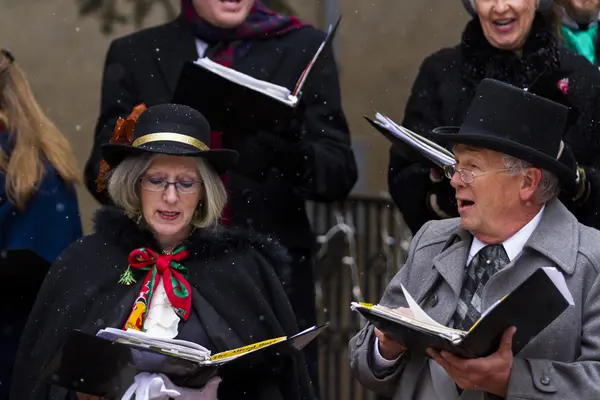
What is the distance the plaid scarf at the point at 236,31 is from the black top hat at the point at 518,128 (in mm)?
1909

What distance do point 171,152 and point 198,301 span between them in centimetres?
55

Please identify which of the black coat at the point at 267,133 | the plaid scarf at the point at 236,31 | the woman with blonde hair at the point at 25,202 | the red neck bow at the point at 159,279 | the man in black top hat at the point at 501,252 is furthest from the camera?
the plaid scarf at the point at 236,31

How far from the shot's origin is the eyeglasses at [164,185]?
17.3 feet

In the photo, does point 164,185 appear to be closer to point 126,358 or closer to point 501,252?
point 126,358

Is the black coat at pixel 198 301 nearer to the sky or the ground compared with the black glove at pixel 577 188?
nearer to the ground

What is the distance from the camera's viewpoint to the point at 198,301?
5262 mm

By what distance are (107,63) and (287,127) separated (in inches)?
43.6

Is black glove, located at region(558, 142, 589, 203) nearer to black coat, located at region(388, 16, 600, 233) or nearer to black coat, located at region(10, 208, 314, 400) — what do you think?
black coat, located at region(388, 16, 600, 233)

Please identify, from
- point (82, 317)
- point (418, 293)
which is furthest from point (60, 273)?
point (418, 293)

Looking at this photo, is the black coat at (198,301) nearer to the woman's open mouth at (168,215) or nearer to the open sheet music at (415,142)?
the woman's open mouth at (168,215)

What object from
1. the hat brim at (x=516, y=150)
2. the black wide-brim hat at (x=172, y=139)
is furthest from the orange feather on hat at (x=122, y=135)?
the hat brim at (x=516, y=150)

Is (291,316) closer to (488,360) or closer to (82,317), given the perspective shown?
(82,317)

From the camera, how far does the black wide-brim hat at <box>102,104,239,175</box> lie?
523 centimetres

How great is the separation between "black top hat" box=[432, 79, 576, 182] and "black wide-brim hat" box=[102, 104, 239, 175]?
980 millimetres
